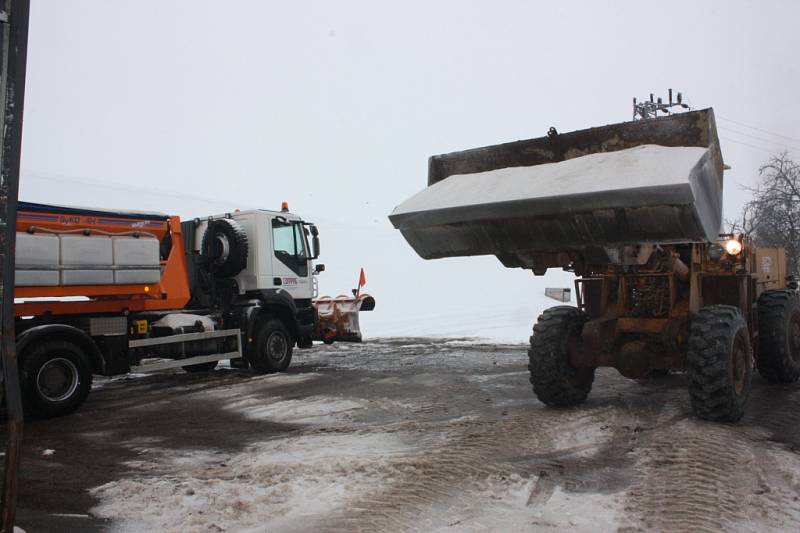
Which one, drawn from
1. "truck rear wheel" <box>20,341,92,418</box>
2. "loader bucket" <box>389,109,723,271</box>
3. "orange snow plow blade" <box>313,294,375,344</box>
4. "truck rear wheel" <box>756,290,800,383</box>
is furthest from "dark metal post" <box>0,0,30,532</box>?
"orange snow plow blade" <box>313,294,375,344</box>

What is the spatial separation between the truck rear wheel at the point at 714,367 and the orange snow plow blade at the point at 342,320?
329 inches

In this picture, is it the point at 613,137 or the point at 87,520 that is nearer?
the point at 87,520

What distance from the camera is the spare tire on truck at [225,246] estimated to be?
11.5m

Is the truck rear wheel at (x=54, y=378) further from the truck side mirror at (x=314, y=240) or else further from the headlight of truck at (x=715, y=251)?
the headlight of truck at (x=715, y=251)

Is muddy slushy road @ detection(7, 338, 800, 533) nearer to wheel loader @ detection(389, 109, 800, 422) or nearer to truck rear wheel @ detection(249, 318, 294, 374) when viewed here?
wheel loader @ detection(389, 109, 800, 422)

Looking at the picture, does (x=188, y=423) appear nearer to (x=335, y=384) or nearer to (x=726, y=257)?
(x=335, y=384)

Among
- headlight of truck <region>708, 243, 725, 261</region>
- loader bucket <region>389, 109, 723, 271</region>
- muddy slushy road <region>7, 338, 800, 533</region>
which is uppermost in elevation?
loader bucket <region>389, 109, 723, 271</region>

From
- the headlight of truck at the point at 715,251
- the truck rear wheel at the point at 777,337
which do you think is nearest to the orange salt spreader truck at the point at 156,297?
the headlight of truck at the point at 715,251

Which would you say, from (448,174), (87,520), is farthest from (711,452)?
(87,520)

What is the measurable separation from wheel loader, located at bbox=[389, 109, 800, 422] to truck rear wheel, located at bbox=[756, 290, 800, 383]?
0.07 feet

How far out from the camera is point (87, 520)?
4.41m

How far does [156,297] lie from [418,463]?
603 centimetres

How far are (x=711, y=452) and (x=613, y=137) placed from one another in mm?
2819

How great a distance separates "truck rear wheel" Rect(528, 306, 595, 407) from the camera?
692 centimetres
